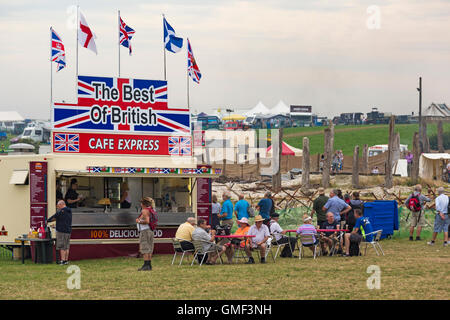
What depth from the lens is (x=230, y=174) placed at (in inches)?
1879

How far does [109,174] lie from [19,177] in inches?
80.8

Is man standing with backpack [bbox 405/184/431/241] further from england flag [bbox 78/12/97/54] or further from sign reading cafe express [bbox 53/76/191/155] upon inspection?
england flag [bbox 78/12/97/54]

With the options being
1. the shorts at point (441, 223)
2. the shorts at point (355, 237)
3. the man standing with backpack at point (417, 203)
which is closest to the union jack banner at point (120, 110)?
the shorts at point (355, 237)

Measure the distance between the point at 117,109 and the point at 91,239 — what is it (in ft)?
10.6

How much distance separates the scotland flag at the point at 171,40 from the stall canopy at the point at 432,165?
24156mm

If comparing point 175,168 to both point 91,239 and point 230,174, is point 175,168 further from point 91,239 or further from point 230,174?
point 230,174

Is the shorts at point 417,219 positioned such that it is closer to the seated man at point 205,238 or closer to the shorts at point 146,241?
the seated man at point 205,238

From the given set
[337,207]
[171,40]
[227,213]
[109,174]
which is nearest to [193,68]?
[171,40]

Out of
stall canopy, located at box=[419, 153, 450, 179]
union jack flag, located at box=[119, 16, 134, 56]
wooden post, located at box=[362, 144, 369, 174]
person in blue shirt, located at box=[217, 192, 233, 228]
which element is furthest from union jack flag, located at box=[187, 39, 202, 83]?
wooden post, located at box=[362, 144, 369, 174]

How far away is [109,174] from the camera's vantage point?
58.3 ft

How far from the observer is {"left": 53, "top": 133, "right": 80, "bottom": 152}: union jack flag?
18625 mm

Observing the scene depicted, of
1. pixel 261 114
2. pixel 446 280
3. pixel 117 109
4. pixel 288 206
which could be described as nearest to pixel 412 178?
pixel 288 206

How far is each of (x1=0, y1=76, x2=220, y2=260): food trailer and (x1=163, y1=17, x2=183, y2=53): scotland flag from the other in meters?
2.46

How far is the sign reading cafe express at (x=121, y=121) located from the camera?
62.1 ft
